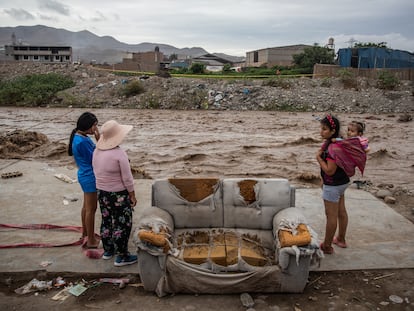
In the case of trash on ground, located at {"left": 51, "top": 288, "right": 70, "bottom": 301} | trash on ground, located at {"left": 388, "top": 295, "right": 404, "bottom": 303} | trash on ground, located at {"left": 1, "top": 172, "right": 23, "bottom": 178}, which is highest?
trash on ground, located at {"left": 1, "top": 172, "right": 23, "bottom": 178}

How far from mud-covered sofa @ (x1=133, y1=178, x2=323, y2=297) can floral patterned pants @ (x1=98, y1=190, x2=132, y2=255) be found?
0.69 ft

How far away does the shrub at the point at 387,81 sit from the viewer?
20.9 metres

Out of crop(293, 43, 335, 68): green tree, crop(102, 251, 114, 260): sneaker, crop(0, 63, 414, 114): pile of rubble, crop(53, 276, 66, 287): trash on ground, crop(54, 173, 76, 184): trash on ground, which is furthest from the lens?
crop(293, 43, 335, 68): green tree

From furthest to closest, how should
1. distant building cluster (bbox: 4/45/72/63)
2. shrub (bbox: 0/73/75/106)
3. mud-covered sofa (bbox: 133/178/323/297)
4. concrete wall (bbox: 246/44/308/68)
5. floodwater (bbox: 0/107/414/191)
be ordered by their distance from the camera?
distant building cluster (bbox: 4/45/72/63), concrete wall (bbox: 246/44/308/68), shrub (bbox: 0/73/75/106), floodwater (bbox: 0/107/414/191), mud-covered sofa (bbox: 133/178/323/297)

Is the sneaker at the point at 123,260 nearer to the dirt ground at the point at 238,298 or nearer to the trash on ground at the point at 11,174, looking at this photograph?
the dirt ground at the point at 238,298

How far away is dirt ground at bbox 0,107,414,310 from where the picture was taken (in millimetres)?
3350

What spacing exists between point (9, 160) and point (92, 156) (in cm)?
551

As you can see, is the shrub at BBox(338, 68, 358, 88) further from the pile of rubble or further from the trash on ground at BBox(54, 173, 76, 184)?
the trash on ground at BBox(54, 173, 76, 184)

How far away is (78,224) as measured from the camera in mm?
4992

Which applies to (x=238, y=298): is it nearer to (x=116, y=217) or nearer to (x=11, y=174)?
(x=116, y=217)

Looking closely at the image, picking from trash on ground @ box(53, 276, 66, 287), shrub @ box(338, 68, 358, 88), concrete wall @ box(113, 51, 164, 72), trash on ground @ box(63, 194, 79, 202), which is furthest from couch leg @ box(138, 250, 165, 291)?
concrete wall @ box(113, 51, 164, 72)

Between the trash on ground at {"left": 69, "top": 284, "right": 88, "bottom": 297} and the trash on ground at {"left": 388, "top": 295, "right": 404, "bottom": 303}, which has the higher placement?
the trash on ground at {"left": 388, "top": 295, "right": 404, "bottom": 303}

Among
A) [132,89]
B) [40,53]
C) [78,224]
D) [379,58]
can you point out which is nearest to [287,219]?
[78,224]

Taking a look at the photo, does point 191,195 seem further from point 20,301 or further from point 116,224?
point 20,301
